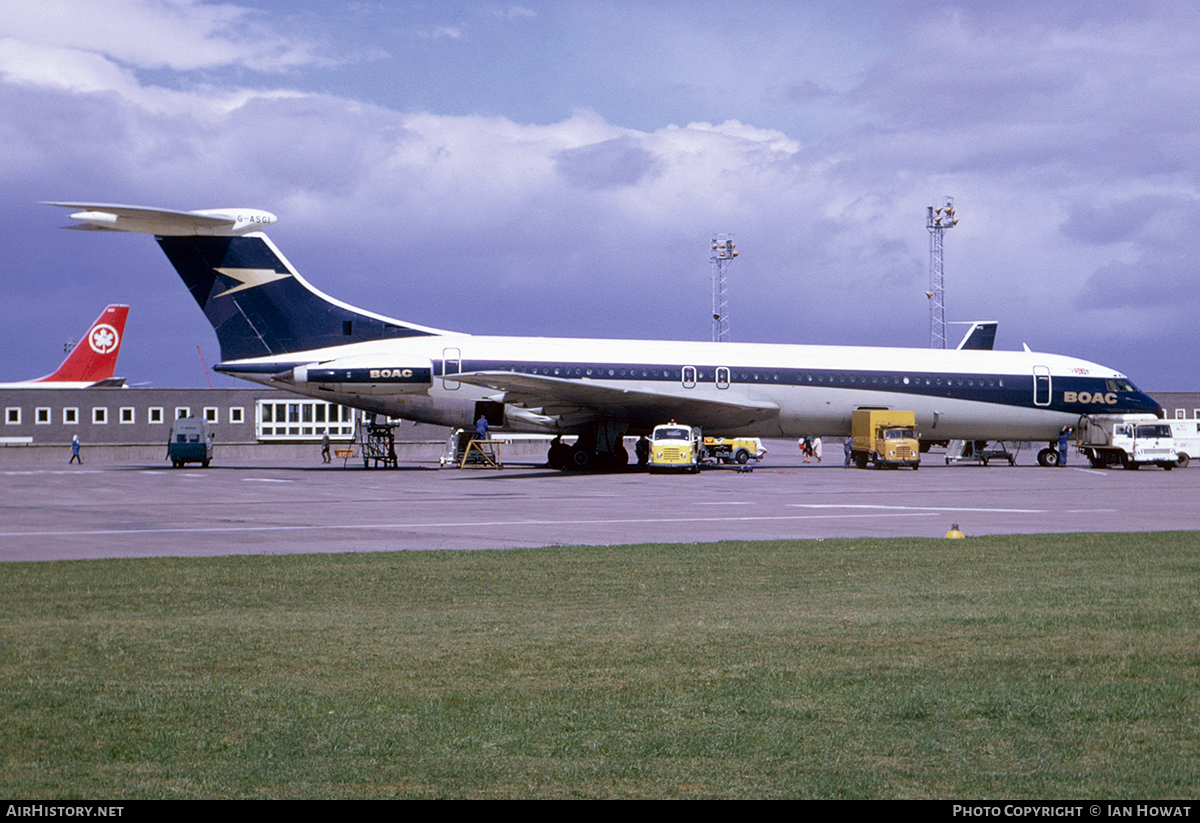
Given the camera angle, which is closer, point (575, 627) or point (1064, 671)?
point (1064, 671)

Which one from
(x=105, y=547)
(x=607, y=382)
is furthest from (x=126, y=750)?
(x=607, y=382)

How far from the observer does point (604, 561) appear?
14.2 metres

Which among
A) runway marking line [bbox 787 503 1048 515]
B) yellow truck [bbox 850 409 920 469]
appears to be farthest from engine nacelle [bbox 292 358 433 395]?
runway marking line [bbox 787 503 1048 515]

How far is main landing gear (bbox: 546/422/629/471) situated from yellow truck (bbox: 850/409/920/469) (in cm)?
860

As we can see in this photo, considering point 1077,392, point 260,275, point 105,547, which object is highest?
point 260,275

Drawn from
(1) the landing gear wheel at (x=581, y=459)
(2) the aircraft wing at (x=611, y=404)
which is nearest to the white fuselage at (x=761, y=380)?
(2) the aircraft wing at (x=611, y=404)

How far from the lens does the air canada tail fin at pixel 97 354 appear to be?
76438 millimetres

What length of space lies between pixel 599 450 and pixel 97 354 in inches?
1861

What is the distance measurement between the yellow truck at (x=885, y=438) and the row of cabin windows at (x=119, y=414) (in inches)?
1789

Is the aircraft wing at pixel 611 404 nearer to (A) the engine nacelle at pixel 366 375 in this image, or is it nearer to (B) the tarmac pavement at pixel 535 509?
(A) the engine nacelle at pixel 366 375

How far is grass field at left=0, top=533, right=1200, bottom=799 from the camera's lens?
18.1ft
